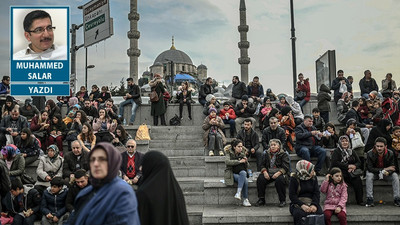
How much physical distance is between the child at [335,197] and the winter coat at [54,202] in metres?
4.80

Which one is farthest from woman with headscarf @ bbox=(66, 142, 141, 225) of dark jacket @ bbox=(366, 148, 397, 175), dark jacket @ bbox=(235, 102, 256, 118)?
dark jacket @ bbox=(235, 102, 256, 118)

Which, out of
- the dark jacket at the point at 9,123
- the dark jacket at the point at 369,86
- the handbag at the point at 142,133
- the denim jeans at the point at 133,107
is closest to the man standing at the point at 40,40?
the dark jacket at the point at 9,123

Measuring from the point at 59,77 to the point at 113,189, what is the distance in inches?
166

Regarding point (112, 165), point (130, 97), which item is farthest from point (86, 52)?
point (112, 165)

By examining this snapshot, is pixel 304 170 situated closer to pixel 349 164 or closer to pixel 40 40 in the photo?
pixel 349 164

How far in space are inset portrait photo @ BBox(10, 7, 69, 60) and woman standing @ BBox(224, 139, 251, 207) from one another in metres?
3.88

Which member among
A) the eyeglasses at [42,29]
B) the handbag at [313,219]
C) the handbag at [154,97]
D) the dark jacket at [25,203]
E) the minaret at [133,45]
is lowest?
the handbag at [313,219]

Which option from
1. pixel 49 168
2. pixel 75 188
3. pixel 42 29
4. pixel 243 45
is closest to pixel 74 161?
pixel 49 168

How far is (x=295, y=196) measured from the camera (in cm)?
734

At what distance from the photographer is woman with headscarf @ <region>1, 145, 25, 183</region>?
8680 millimetres

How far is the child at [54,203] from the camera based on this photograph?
7.65 meters

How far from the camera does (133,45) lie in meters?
50.5

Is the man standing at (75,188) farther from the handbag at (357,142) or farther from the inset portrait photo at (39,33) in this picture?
the handbag at (357,142)

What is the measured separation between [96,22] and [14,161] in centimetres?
884
